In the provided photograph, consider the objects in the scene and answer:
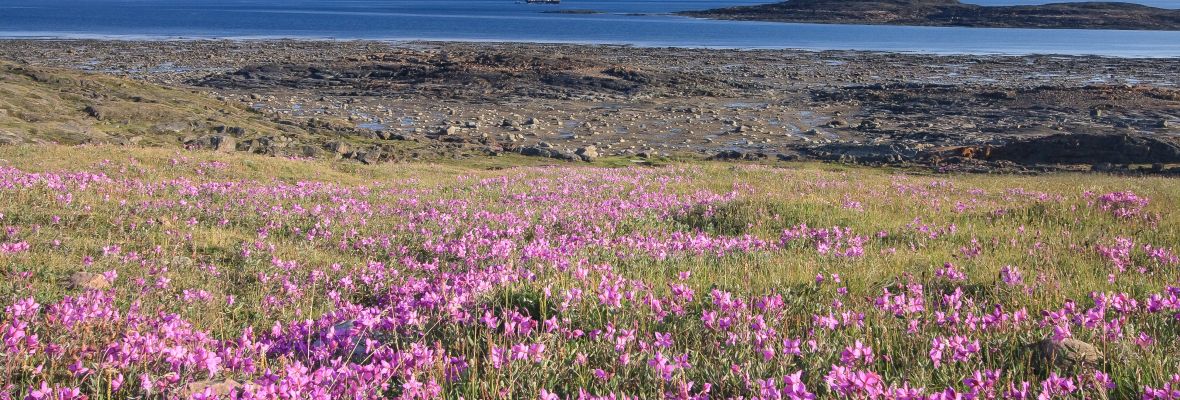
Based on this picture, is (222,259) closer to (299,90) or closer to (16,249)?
(16,249)

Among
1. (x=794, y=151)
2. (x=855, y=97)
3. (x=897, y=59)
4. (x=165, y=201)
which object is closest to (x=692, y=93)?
(x=855, y=97)

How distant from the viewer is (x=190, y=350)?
3576 mm

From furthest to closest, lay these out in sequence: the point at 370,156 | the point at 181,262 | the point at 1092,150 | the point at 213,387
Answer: the point at 1092,150 → the point at 370,156 → the point at 181,262 → the point at 213,387

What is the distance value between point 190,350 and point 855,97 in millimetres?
53925

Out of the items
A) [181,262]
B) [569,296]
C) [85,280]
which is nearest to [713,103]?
[181,262]

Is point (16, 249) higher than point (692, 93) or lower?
higher

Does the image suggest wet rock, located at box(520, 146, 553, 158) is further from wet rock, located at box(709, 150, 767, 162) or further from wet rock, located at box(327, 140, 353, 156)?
wet rock, located at box(327, 140, 353, 156)

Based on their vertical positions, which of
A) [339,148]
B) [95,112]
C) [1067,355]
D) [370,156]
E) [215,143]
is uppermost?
[1067,355]

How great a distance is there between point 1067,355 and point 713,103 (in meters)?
49.7

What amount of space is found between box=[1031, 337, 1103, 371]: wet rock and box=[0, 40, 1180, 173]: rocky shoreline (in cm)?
2534

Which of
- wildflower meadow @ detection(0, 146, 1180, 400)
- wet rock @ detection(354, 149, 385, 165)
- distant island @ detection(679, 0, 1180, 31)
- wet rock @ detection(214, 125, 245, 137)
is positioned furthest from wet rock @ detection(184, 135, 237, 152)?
distant island @ detection(679, 0, 1180, 31)

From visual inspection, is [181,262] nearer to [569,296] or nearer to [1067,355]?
[569,296]

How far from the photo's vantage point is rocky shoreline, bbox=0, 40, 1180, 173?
32.8 m

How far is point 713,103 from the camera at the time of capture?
52.3 metres
